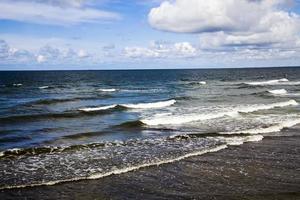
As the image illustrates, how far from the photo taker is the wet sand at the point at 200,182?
11984 mm

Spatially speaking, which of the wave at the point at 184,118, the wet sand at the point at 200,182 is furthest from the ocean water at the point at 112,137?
the wet sand at the point at 200,182

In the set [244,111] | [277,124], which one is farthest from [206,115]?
[277,124]

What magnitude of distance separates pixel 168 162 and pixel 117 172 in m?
2.31

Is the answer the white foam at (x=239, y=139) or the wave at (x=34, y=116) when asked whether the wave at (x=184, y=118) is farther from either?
the wave at (x=34, y=116)

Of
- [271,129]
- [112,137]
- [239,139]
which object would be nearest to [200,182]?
[239,139]

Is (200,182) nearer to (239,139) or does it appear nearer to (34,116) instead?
(239,139)

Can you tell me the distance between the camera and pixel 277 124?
81.5ft

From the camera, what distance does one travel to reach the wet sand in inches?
472

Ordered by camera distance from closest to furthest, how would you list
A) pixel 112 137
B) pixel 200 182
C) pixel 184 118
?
pixel 200 182 < pixel 112 137 < pixel 184 118

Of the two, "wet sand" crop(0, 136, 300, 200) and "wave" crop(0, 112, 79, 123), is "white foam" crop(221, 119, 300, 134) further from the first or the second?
"wave" crop(0, 112, 79, 123)

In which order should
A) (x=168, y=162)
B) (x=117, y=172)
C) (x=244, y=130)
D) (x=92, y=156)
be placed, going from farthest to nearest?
(x=244, y=130)
(x=92, y=156)
(x=168, y=162)
(x=117, y=172)

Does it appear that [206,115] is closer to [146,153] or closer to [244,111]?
[244,111]

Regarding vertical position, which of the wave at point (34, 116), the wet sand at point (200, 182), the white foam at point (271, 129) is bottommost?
the wave at point (34, 116)

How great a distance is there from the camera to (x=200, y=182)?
13109mm
